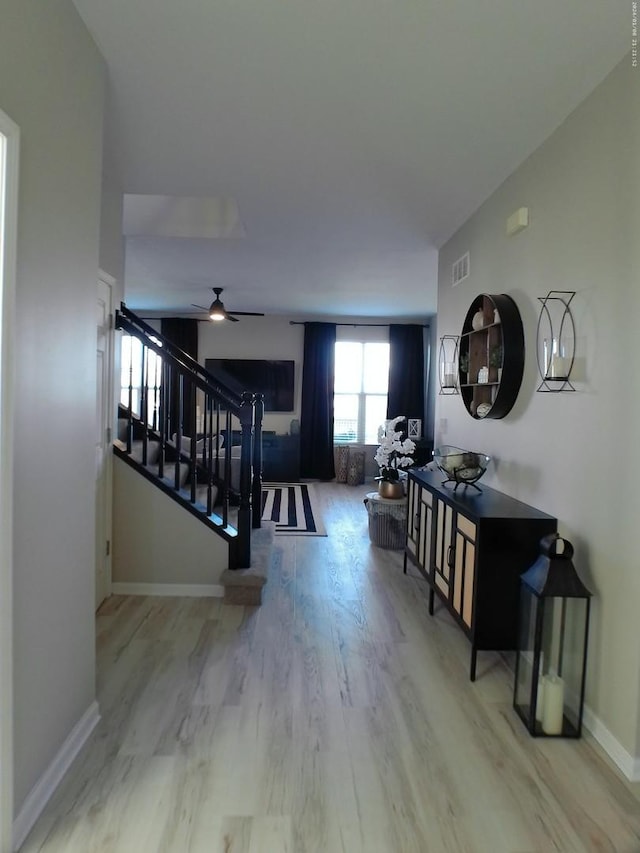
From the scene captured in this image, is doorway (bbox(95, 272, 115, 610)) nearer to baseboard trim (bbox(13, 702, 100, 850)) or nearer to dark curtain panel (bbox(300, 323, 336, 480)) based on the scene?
baseboard trim (bbox(13, 702, 100, 850))

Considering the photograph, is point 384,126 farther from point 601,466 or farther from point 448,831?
point 448,831

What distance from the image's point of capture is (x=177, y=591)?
141 inches

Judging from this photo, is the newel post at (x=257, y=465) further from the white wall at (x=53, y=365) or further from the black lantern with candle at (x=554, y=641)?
the black lantern with candle at (x=554, y=641)

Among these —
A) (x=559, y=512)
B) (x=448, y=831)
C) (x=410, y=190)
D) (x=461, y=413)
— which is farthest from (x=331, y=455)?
(x=448, y=831)

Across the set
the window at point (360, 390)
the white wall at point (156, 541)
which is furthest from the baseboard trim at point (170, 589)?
the window at point (360, 390)

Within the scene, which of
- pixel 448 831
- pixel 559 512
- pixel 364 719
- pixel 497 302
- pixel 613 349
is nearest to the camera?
pixel 448 831

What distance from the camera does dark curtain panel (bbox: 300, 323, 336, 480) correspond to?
865 centimetres

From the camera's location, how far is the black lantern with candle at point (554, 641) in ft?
6.94

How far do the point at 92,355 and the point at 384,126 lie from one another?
5.66 ft

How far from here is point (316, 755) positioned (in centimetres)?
200

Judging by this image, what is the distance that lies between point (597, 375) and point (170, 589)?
2.90m

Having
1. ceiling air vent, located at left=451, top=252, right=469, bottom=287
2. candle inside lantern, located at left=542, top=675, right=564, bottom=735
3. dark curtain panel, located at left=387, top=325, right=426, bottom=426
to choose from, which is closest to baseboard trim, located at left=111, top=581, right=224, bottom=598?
candle inside lantern, located at left=542, top=675, right=564, bottom=735

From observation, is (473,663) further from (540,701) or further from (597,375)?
(597,375)

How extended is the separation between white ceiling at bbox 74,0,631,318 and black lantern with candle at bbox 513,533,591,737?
1.88m
